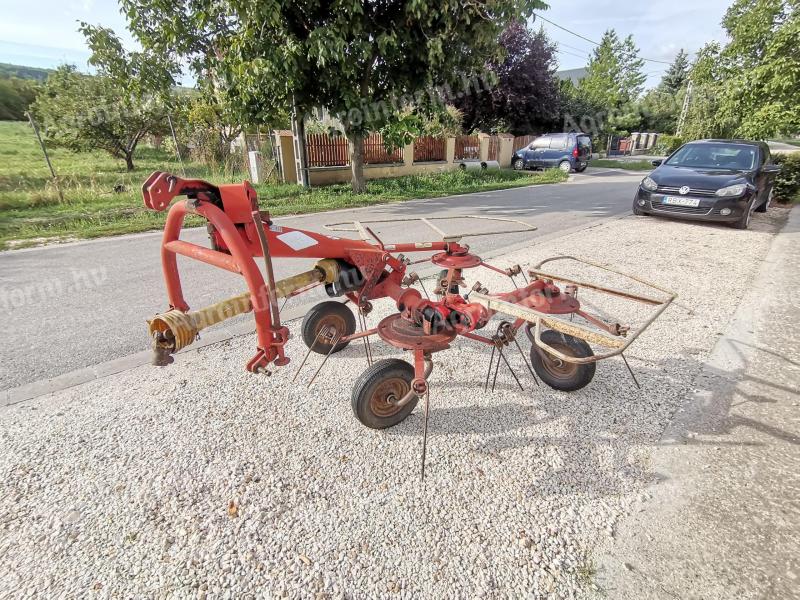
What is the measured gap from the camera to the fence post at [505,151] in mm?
22234

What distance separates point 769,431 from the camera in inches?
102

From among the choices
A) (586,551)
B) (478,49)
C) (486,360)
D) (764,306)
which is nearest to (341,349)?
(486,360)

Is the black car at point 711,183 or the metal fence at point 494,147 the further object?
the metal fence at point 494,147

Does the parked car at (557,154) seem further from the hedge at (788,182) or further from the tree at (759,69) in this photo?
the hedge at (788,182)

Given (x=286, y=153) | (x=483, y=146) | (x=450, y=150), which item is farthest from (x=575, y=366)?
(x=483, y=146)

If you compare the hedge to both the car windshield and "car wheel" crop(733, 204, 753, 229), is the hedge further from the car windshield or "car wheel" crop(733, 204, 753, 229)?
"car wheel" crop(733, 204, 753, 229)

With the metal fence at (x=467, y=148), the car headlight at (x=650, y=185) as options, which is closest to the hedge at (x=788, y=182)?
the car headlight at (x=650, y=185)

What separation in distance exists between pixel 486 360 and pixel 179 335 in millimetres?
2320

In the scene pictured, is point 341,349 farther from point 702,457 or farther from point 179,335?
point 702,457

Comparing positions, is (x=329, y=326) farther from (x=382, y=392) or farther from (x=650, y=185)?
Result: (x=650, y=185)

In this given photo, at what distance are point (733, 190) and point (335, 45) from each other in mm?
8015

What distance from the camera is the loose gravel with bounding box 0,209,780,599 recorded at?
1.70m

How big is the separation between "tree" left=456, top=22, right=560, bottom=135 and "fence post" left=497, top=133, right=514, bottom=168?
3177 millimetres

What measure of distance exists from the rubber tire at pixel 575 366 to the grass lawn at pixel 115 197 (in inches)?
292
